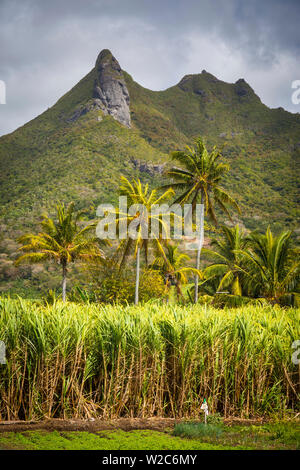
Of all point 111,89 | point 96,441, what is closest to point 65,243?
point 96,441

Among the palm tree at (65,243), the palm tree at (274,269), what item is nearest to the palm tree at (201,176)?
the palm tree at (274,269)

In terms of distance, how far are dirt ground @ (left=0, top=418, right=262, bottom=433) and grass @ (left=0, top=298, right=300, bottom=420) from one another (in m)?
0.16

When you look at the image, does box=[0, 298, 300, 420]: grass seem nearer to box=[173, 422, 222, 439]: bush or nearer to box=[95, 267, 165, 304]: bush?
box=[173, 422, 222, 439]: bush

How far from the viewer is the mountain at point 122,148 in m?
55.9

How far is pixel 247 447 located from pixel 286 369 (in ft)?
7.86

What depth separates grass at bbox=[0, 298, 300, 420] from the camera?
620cm

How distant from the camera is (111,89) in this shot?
341 ft

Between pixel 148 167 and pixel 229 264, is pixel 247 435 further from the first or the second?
pixel 148 167

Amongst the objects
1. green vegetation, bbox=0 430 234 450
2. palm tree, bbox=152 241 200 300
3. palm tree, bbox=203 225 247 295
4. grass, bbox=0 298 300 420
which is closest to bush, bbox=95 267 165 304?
palm tree, bbox=152 241 200 300

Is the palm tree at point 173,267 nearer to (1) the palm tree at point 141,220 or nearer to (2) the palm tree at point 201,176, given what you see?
(2) the palm tree at point 201,176

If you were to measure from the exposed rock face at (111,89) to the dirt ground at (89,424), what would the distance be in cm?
9297

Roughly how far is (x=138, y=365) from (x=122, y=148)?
229 feet
